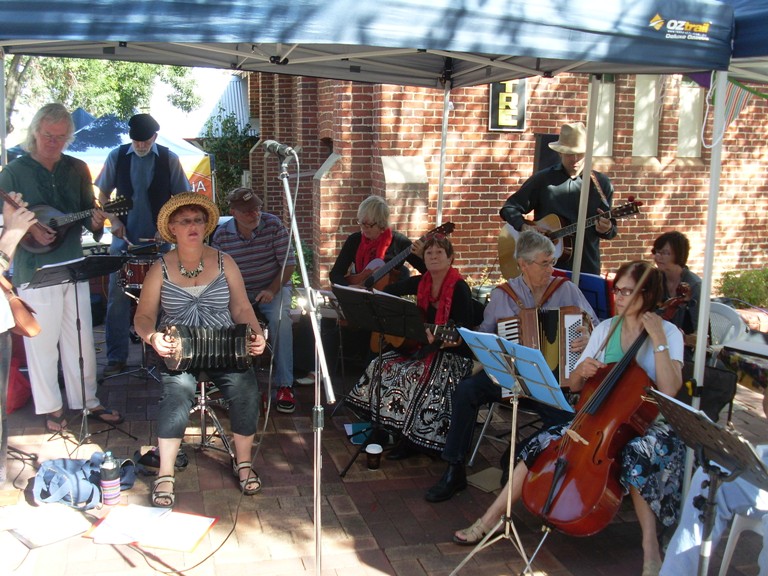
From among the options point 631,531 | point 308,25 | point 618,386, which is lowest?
point 631,531

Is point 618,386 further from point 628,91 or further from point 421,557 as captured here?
point 628,91

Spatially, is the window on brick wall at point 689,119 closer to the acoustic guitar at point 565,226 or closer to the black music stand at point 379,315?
the acoustic guitar at point 565,226

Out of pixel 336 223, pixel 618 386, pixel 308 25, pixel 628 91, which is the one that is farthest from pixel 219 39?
pixel 628 91

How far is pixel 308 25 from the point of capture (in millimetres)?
3152

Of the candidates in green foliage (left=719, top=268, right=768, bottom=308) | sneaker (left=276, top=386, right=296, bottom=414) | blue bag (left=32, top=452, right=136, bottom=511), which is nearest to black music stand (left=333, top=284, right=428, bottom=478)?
sneaker (left=276, top=386, right=296, bottom=414)

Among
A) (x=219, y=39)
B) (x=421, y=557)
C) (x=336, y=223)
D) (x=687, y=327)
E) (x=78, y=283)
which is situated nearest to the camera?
(x=219, y=39)

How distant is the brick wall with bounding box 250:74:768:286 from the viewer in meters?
8.94

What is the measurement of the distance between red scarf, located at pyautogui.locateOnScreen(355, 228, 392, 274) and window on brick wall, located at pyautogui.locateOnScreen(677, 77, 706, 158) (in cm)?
572

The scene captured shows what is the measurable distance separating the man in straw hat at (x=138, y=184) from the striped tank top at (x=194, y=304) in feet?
5.73

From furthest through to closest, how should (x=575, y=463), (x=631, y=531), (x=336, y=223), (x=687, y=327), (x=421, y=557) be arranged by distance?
(x=336, y=223) → (x=687, y=327) → (x=631, y=531) → (x=421, y=557) → (x=575, y=463)

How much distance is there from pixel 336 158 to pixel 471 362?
16.2 feet

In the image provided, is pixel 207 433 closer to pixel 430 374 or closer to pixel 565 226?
pixel 430 374

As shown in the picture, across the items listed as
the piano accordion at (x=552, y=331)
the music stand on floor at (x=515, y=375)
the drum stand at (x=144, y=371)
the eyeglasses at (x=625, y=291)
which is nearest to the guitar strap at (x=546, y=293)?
the piano accordion at (x=552, y=331)

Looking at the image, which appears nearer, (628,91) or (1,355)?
(1,355)
